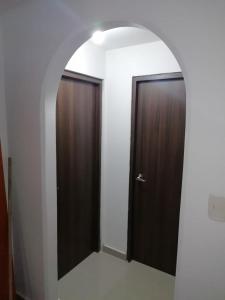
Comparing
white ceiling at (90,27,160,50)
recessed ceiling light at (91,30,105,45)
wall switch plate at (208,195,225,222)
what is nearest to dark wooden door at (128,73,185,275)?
white ceiling at (90,27,160,50)

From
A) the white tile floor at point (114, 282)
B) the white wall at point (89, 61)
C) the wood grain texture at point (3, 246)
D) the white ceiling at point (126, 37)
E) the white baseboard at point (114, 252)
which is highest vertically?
the white ceiling at point (126, 37)

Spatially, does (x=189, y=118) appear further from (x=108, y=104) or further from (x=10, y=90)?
(x=108, y=104)

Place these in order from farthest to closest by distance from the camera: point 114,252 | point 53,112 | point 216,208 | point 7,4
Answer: point 114,252 < point 53,112 < point 7,4 < point 216,208

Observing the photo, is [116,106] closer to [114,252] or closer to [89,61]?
[89,61]

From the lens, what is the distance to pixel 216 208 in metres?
1.05

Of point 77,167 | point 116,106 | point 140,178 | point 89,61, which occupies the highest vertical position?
point 89,61

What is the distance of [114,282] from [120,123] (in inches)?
64.5

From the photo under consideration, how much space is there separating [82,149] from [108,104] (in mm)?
580

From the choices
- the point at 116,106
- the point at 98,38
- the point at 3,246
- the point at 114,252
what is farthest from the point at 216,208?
the point at 114,252

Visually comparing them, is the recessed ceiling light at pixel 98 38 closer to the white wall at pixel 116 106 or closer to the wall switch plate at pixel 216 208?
the white wall at pixel 116 106

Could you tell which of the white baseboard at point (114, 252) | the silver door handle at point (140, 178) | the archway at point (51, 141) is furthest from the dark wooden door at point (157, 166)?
the archway at point (51, 141)

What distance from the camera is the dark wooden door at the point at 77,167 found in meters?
2.13

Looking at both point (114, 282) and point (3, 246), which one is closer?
point (3, 246)

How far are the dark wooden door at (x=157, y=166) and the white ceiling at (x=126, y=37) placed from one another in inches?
13.4
